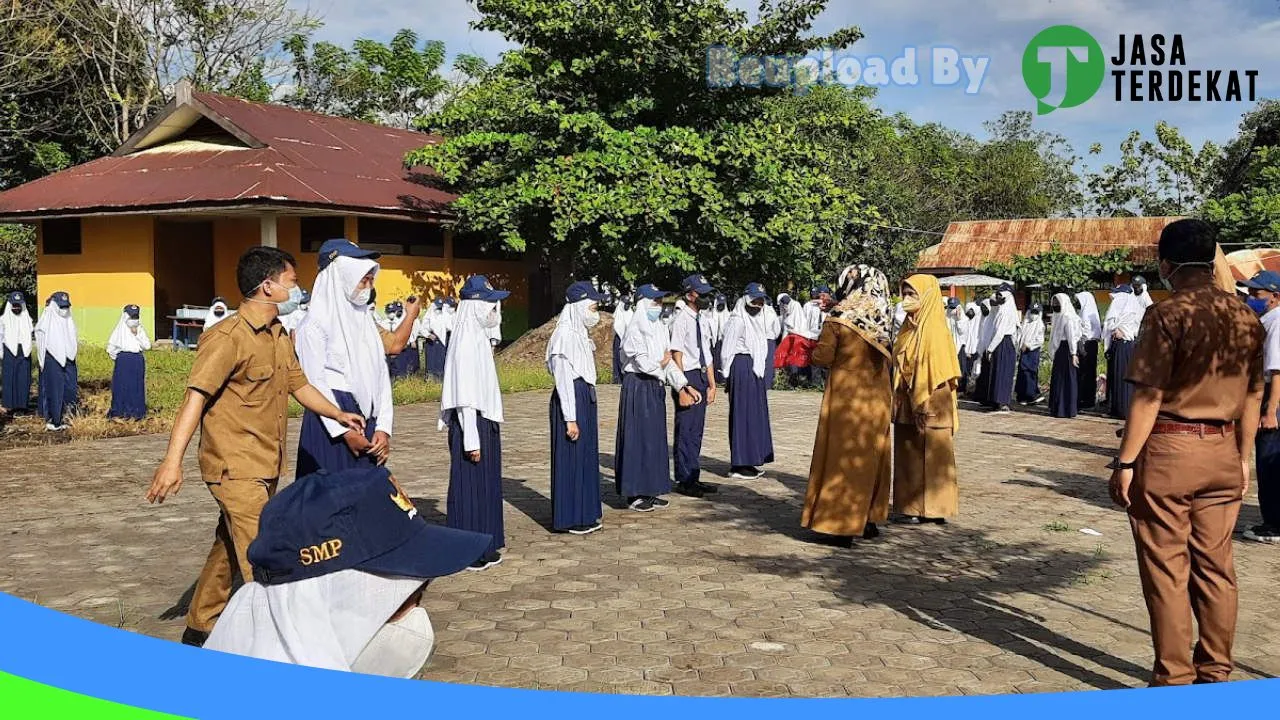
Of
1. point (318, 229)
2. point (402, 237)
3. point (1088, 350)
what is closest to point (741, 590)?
point (1088, 350)

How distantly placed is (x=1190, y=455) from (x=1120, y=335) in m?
11.1

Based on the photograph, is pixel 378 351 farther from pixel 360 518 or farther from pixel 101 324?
pixel 101 324

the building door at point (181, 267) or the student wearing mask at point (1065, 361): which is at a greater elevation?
the building door at point (181, 267)

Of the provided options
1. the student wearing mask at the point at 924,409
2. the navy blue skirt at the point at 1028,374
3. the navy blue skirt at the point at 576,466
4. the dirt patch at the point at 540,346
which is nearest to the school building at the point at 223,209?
the dirt patch at the point at 540,346

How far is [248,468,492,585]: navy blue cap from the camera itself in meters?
2.42

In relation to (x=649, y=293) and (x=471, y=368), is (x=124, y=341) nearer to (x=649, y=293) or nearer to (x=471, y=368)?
(x=649, y=293)

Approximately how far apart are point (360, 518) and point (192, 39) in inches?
1240

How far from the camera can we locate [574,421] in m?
7.18

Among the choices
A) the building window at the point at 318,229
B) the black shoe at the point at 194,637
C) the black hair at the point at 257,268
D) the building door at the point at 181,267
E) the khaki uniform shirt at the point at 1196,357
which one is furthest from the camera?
the building door at the point at 181,267

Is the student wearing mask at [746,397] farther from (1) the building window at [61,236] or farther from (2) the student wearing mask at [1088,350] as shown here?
(1) the building window at [61,236]

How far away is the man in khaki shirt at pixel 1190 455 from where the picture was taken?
4023 mm

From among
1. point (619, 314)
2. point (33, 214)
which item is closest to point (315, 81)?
point (33, 214)

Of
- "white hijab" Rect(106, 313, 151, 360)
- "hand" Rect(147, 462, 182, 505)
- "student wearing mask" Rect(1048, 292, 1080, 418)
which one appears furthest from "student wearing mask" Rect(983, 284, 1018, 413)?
"hand" Rect(147, 462, 182, 505)

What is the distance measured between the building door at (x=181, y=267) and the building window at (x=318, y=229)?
4.09 m
